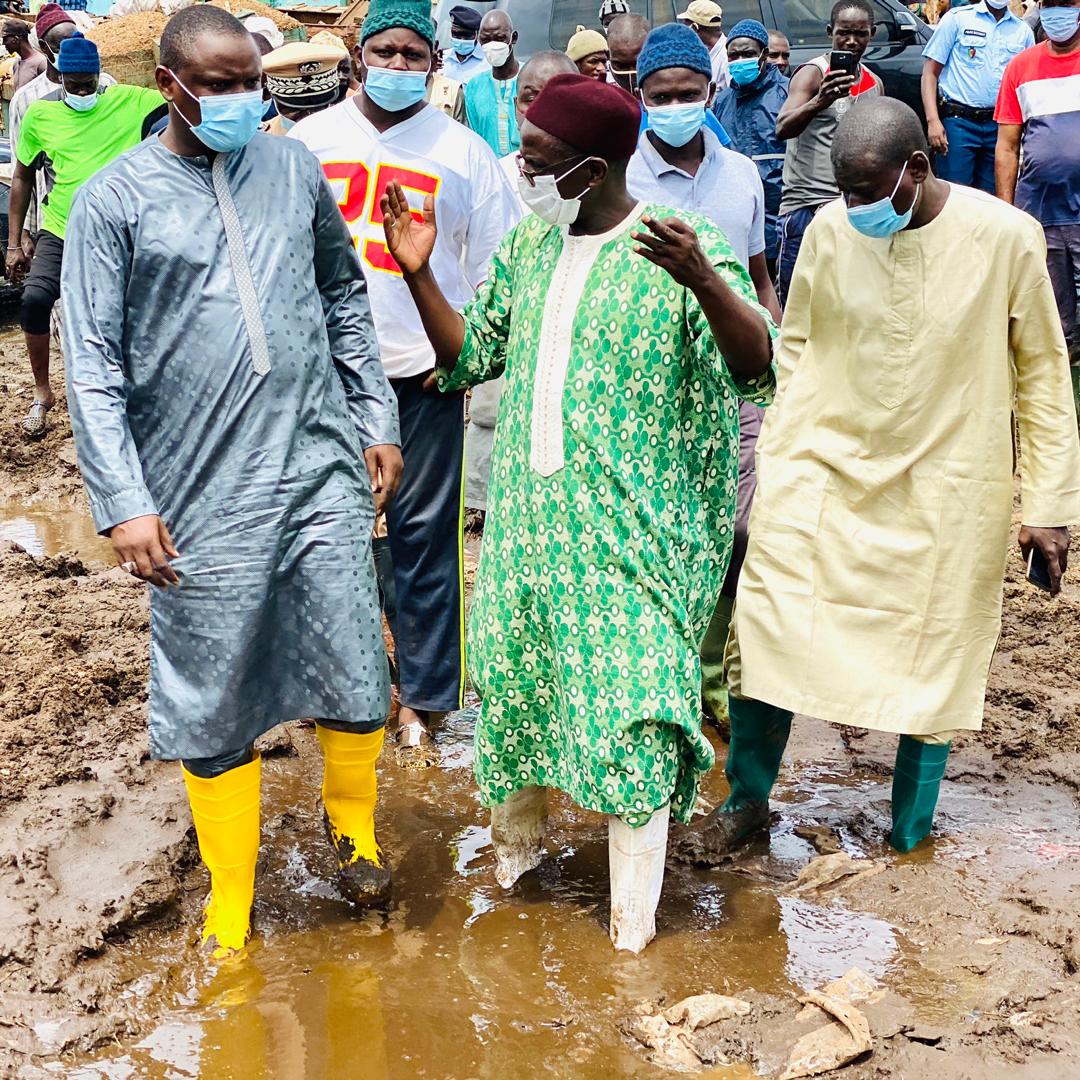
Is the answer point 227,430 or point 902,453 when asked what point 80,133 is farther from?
point 902,453

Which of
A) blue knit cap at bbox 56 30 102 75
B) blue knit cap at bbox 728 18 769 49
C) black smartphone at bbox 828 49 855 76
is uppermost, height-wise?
blue knit cap at bbox 728 18 769 49

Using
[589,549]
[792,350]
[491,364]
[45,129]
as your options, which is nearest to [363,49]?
[491,364]

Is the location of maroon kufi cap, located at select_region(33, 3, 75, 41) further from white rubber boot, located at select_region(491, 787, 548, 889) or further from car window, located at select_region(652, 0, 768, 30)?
white rubber boot, located at select_region(491, 787, 548, 889)

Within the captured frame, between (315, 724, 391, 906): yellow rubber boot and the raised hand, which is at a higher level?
the raised hand

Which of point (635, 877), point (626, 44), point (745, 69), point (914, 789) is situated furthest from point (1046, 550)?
point (745, 69)

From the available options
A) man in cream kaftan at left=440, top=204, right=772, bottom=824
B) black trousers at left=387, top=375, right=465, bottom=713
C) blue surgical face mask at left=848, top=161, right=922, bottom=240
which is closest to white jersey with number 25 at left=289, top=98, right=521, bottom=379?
black trousers at left=387, top=375, right=465, bottom=713

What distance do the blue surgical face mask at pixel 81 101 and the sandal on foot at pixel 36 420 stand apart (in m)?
1.90

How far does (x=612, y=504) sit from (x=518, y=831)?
97cm

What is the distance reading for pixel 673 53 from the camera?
4.82m

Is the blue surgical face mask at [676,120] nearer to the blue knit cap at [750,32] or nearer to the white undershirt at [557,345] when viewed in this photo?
the white undershirt at [557,345]

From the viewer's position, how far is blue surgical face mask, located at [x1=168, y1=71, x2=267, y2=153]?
10.7 feet

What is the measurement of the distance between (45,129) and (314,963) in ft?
18.7

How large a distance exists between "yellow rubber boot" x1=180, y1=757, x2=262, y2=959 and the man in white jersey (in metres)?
1.25

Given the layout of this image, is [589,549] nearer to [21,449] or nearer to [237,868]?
[237,868]
